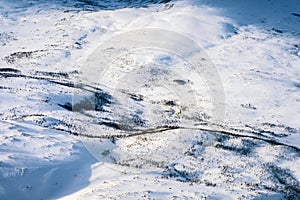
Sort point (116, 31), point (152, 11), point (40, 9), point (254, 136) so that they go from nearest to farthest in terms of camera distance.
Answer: point (254, 136)
point (116, 31)
point (152, 11)
point (40, 9)

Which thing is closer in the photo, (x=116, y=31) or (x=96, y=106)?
(x=96, y=106)

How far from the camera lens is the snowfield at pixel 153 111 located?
2150cm

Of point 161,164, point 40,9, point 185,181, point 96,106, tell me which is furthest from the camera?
point 40,9

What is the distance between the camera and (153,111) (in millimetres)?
36125

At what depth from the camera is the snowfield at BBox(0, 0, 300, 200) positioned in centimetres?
2150

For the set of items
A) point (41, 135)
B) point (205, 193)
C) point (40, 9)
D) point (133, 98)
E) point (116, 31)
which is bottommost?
point (205, 193)

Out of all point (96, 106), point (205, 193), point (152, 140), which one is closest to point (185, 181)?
point (205, 193)

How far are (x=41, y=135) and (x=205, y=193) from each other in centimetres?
1139

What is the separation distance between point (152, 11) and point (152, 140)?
47453mm

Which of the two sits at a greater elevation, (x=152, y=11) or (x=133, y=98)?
(x=152, y=11)

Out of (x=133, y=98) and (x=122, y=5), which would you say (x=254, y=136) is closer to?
(x=133, y=98)

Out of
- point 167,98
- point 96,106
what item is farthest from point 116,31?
point 96,106

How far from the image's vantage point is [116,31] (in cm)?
6388

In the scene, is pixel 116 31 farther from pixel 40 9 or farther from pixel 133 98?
pixel 133 98
